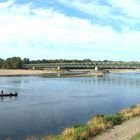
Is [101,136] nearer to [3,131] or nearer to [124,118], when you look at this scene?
[124,118]

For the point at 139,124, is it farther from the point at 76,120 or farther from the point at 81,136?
the point at 76,120

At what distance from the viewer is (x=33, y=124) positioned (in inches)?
1288

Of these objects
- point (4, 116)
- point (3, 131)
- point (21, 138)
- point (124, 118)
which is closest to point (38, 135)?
point (21, 138)

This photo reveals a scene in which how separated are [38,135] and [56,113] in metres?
12.6

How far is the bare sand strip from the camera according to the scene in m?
20.8

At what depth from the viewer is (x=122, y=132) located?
22156 millimetres

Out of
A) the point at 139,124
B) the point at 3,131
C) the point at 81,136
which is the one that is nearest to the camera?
the point at 81,136

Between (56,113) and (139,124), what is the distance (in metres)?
16.6

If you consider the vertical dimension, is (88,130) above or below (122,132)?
above

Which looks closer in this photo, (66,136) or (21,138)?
(66,136)

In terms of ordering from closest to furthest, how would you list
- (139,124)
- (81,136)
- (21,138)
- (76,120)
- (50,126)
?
(81,136) < (139,124) < (21,138) < (50,126) < (76,120)

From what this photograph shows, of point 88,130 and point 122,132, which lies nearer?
point 88,130

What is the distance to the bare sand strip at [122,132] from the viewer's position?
68.1 ft

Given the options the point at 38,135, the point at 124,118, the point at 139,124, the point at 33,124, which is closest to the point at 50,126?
the point at 33,124
